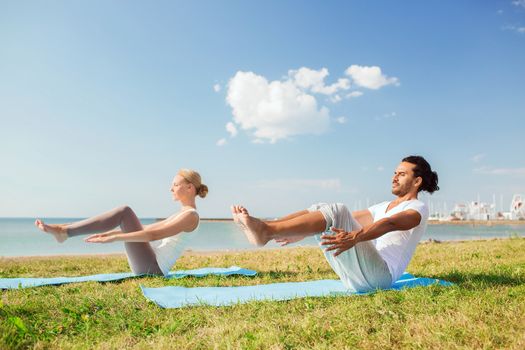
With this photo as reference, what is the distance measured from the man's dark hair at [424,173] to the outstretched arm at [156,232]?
293 centimetres

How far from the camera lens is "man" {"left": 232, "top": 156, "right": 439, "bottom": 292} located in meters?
3.46

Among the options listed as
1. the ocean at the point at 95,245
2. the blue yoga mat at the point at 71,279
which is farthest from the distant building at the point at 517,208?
the blue yoga mat at the point at 71,279

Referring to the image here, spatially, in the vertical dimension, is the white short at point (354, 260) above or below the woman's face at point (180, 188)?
below

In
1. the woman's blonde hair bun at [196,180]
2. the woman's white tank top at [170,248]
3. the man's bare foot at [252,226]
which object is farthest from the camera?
the woman's blonde hair bun at [196,180]

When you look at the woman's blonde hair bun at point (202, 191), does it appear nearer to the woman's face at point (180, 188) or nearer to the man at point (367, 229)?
the woman's face at point (180, 188)

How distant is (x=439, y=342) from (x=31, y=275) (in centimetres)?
669

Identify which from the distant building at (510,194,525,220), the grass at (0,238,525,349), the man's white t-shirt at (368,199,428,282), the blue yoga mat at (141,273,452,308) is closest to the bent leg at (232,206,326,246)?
the grass at (0,238,525,349)

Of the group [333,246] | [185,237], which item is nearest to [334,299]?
[333,246]

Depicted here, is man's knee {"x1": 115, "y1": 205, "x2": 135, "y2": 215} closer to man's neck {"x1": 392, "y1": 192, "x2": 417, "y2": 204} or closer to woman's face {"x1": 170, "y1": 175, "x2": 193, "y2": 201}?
woman's face {"x1": 170, "y1": 175, "x2": 193, "y2": 201}

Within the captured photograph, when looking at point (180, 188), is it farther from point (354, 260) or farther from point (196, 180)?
point (354, 260)

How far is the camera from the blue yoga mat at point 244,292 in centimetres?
409

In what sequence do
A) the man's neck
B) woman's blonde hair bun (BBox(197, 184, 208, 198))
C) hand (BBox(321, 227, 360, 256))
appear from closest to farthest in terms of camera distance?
1. hand (BBox(321, 227, 360, 256))
2. the man's neck
3. woman's blonde hair bun (BBox(197, 184, 208, 198))

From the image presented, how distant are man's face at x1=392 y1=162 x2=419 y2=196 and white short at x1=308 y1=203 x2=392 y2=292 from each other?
87 centimetres

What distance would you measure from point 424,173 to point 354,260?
140 centimetres
